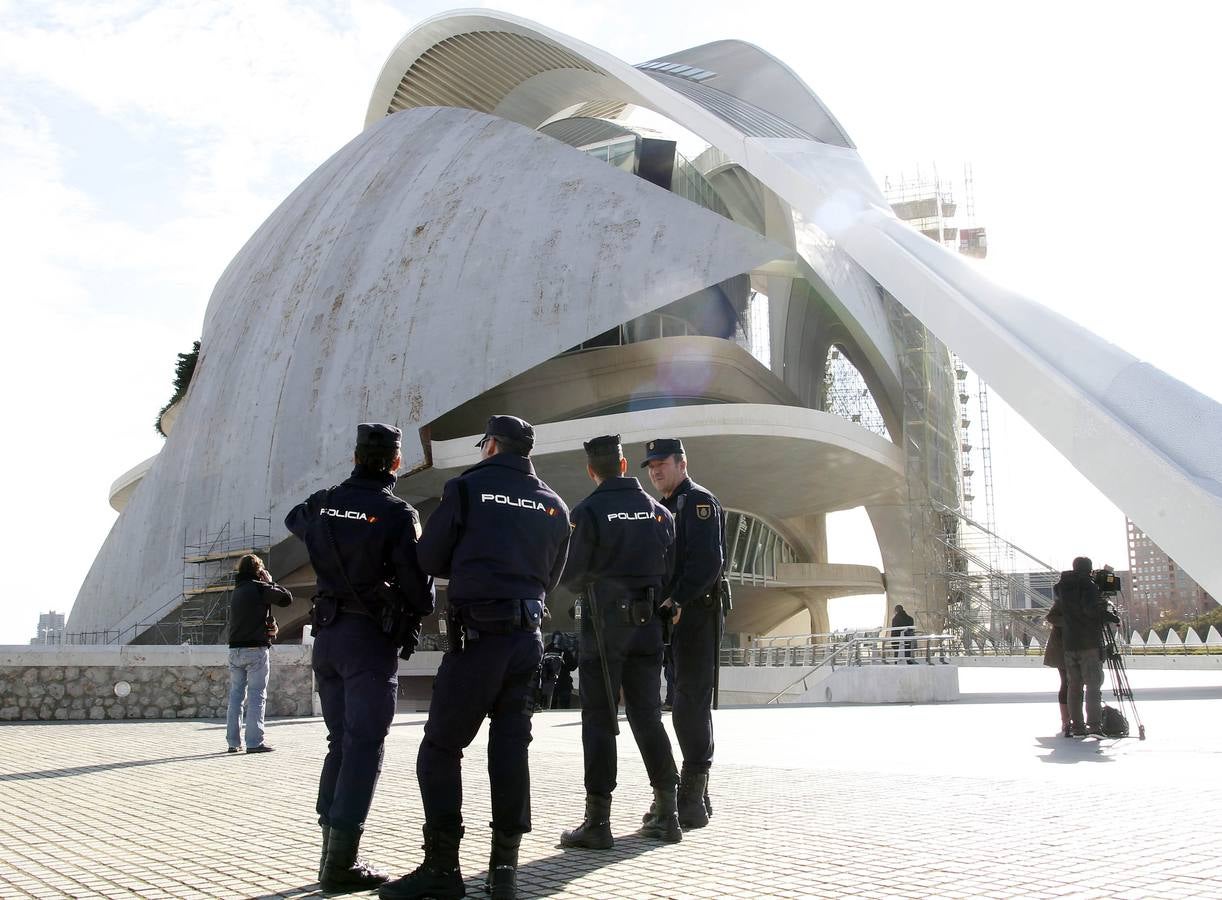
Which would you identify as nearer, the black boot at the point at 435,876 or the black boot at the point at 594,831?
the black boot at the point at 435,876

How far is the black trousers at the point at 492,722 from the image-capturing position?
3.36 m

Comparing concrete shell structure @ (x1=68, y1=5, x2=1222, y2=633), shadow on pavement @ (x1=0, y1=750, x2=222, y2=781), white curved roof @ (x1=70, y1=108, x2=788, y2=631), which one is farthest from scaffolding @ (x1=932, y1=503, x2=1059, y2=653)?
shadow on pavement @ (x1=0, y1=750, x2=222, y2=781)

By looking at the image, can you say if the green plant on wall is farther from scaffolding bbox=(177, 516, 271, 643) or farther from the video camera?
the video camera

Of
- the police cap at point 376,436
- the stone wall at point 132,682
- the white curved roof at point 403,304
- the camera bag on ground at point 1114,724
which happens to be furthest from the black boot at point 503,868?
the white curved roof at point 403,304

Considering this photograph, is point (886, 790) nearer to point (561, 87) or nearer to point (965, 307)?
point (965, 307)

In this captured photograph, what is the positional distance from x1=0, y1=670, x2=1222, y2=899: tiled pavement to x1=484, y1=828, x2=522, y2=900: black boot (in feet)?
0.32

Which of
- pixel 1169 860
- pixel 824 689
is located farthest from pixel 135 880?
pixel 824 689

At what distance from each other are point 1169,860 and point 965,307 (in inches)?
280

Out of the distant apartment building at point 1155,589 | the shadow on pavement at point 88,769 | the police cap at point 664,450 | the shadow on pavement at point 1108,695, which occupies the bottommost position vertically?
the shadow on pavement at point 88,769

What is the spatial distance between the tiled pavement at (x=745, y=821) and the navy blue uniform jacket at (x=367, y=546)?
885 mm

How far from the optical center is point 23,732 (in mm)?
8766

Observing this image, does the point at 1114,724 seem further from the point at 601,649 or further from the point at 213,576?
the point at 213,576

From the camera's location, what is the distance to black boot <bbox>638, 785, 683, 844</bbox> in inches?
155

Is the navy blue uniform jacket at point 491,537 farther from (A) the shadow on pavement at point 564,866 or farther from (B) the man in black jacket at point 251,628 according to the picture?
(B) the man in black jacket at point 251,628
